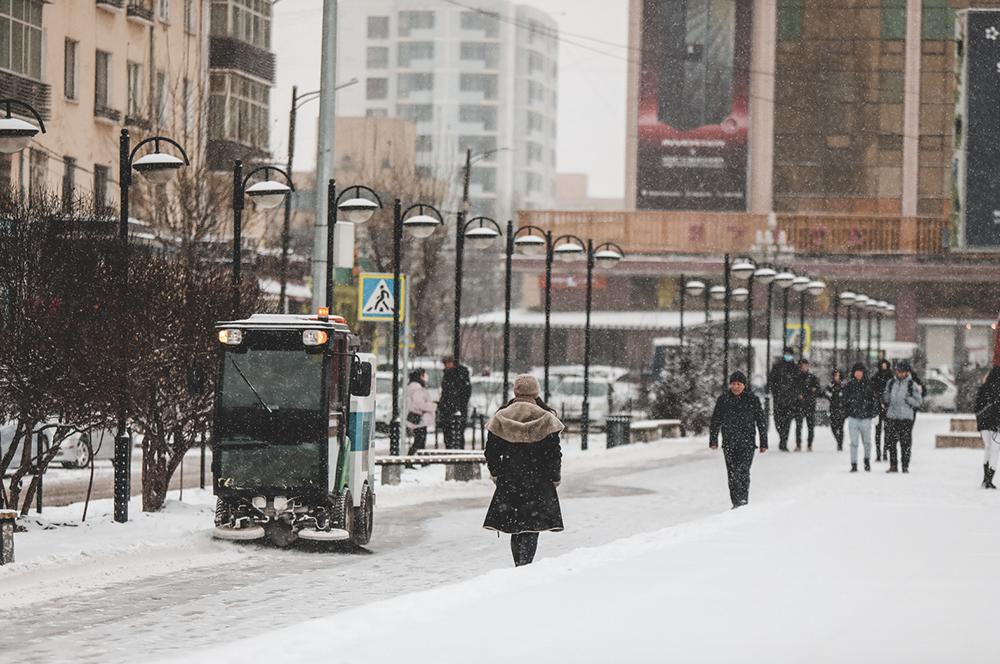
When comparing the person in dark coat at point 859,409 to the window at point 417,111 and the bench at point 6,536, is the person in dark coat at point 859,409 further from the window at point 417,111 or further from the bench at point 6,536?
the window at point 417,111

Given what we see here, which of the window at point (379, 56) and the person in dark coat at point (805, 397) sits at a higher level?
the window at point (379, 56)

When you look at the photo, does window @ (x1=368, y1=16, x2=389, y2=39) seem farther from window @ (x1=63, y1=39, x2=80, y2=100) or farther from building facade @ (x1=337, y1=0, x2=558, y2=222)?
window @ (x1=63, y1=39, x2=80, y2=100)

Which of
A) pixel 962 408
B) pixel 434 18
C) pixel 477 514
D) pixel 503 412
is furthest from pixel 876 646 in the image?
pixel 434 18

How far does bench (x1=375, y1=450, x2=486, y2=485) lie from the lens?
21453 millimetres

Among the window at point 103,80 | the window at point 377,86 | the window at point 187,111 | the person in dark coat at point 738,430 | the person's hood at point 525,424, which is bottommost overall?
the person in dark coat at point 738,430

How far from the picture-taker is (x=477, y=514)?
18750 mm

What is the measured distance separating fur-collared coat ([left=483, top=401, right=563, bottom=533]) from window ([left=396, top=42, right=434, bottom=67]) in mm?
127087

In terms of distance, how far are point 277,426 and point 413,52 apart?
12494 centimetres

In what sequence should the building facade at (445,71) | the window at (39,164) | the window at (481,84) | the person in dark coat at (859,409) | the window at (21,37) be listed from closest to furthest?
1. the person in dark coat at (859,409)
2. the window at (21,37)
3. the window at (39,164)
4. the building facade at (445,71)
5. the window at (481,84)

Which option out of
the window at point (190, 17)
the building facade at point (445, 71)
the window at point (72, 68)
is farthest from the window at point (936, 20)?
the building facade at point (445, 71)

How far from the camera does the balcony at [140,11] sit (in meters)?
43.9

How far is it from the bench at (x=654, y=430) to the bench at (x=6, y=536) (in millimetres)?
22855

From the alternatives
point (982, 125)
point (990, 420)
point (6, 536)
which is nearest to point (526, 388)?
point (6, 536)

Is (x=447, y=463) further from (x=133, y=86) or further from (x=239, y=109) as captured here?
(x=239, y=109)
